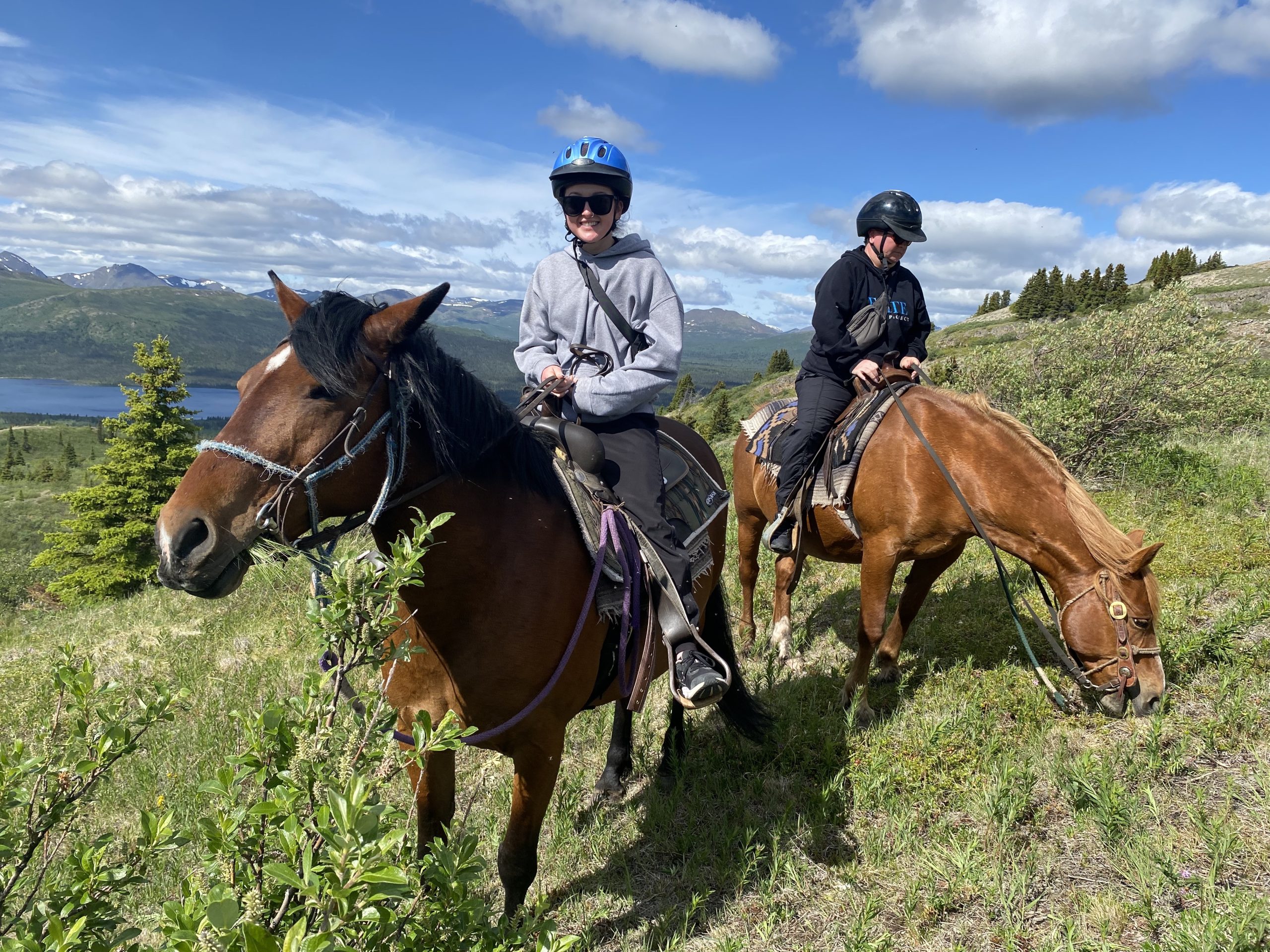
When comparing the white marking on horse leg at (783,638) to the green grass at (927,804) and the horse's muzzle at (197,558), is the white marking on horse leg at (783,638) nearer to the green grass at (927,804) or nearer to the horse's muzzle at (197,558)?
the green grass at (927,804)

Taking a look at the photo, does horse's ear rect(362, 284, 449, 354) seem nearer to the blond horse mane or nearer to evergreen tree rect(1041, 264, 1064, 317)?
the blond horse mane

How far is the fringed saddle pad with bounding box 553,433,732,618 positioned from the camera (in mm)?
3201

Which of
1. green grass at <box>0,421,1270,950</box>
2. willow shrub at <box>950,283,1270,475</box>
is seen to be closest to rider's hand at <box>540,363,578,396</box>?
green grass at <box>0,421,1270,950</box>

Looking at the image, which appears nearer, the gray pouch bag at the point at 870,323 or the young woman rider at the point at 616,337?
the young woman rider at the point at 616,337

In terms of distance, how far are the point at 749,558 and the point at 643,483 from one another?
418 cm

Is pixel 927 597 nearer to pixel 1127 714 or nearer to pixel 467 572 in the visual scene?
pixel 1127 714

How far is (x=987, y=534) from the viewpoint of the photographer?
4805 mm

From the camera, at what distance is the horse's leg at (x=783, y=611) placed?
6.53 m

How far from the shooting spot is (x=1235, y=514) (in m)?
7.80

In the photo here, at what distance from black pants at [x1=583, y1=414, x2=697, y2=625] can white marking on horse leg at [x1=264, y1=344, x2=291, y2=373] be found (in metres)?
1.57

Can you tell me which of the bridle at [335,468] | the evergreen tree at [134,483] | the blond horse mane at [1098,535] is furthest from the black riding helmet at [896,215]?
the evergreen tree at [134,483]

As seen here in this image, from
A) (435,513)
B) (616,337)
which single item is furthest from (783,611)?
(435,513)

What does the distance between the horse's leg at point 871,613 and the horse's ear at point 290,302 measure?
443cm

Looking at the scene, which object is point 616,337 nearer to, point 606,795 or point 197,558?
point 197,558
